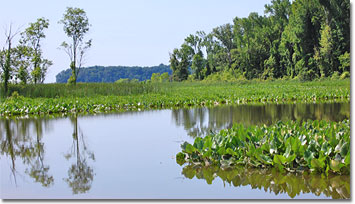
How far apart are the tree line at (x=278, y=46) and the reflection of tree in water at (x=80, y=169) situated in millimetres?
22279

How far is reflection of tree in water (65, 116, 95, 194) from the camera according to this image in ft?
12.6

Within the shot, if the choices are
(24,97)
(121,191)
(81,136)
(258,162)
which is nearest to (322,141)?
(258,162)

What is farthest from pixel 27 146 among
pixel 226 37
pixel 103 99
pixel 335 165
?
pixel 226 37

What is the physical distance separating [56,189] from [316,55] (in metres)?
31.3

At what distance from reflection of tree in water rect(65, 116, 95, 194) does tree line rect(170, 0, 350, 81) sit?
877 inches

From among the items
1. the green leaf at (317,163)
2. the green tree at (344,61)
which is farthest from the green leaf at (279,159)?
the green tree at (344,61)

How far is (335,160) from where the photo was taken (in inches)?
148

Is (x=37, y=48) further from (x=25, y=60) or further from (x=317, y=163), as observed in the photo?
(x=317, y=163)

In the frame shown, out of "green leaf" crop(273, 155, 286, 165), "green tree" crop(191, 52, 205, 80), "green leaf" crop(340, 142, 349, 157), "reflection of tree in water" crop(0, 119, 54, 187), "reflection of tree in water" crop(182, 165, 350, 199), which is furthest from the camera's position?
"green tree" crop(191, 52, 205, 80)

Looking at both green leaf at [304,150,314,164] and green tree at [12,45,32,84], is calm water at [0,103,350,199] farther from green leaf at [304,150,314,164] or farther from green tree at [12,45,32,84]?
green tree at [12,45,32,84]

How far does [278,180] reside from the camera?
12.4ft

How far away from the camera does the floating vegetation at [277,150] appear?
3867 millimetres

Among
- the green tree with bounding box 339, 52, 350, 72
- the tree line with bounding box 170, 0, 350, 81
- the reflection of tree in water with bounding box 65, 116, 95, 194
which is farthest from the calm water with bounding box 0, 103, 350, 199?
the green tree with bounding box 339, 52, 350, 72

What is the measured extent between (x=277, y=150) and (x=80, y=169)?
2161 millimetres
